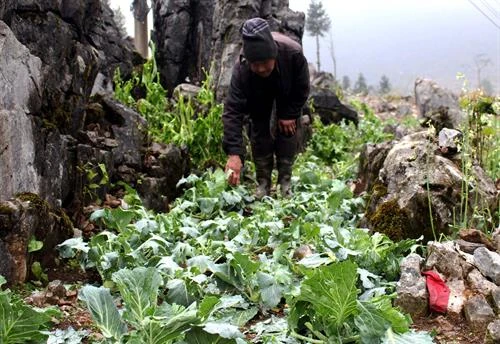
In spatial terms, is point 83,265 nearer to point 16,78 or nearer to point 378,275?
point 16,78

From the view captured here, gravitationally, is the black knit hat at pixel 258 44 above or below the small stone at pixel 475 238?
above

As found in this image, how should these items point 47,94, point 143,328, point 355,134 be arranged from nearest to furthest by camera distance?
point 143,328 < point 47,94 < point 355,134

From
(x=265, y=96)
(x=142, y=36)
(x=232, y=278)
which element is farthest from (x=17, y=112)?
(x=142, y=36)

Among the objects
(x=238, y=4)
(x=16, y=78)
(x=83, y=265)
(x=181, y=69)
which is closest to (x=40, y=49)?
(x=16, y=78)

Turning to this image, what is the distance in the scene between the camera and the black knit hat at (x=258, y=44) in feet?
17.8

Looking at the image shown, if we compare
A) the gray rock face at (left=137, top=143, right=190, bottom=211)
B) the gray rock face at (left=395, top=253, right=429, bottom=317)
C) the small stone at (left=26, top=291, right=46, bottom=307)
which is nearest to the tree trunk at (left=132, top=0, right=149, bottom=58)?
the gray rock face at (left=137, top=143, right=190, bottom=211)

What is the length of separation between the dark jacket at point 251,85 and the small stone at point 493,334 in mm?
3695

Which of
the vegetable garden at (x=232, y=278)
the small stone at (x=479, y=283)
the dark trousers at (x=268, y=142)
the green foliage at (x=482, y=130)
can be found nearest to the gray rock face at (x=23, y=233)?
the vegetable garden at (x=232, y=278)

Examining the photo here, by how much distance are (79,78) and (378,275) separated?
10.0ft

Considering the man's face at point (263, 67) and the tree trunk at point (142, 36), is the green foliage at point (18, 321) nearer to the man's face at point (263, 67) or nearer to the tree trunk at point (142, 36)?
the man's face at point (263, 67)

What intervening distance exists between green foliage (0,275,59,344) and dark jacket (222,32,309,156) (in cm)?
373

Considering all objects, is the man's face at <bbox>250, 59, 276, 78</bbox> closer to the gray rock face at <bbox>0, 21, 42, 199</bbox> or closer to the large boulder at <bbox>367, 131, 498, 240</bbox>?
the large boulder at <bbox>367, 131, 498, 240</bbox>

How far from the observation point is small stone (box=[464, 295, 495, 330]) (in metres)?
2.85

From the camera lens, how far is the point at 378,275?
3.48 metres
